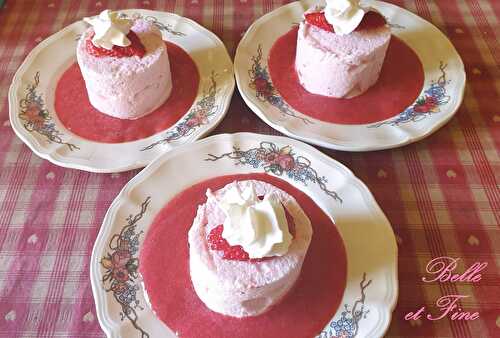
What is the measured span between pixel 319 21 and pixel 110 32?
2.37ft

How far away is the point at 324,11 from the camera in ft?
5.56

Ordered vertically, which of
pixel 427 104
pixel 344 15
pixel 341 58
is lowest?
pixel 427 104

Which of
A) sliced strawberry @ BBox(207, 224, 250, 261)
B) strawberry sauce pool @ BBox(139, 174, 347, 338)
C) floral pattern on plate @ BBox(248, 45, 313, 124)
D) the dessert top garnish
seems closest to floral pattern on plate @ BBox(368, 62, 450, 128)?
floral pattern on plate @ BBox(248, 45, 313, 124)

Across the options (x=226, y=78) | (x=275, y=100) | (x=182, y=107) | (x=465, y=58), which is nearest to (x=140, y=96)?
(x=182, y=107)

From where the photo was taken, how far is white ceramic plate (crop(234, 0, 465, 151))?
1.56m

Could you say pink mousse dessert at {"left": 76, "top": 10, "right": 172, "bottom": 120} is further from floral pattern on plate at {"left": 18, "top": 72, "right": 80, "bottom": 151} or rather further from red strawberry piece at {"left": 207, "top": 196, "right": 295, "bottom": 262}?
red strawberry piece at {"left": 207, "top": 196, "right": 295, "bottom": 262}

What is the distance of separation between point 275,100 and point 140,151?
515 mm

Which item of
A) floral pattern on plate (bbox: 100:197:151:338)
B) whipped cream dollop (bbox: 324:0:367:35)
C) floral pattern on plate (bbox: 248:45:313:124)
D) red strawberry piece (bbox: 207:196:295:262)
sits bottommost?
floral pattern on plate (bbox: 100:197:151:338)

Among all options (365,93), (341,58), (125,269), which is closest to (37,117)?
(125,269)

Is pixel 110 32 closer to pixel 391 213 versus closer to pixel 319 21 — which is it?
pixel 319 21

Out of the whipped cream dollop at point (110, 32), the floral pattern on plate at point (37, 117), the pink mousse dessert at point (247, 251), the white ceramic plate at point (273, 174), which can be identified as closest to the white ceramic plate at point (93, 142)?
the floral pattern on plate at point (37, 117)

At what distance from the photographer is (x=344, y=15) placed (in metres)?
1.64

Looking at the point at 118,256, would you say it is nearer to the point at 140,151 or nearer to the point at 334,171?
the point at 140,151

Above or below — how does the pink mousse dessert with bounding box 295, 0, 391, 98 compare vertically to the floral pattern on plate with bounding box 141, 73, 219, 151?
above
